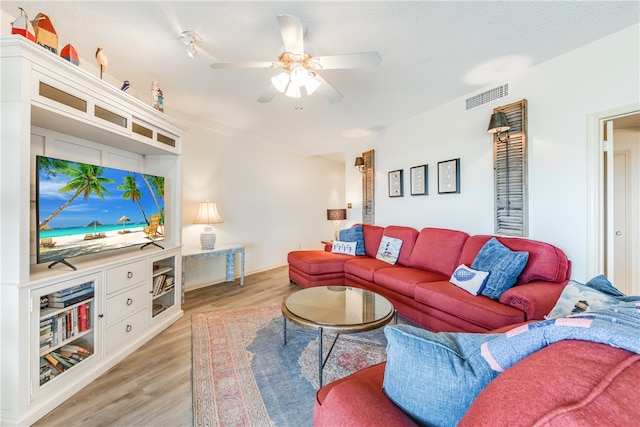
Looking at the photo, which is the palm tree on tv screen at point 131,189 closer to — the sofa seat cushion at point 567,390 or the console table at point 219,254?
the console table at point 219,254

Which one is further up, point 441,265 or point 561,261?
point 561,261

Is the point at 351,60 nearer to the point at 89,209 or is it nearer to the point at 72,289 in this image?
the point at 89,209

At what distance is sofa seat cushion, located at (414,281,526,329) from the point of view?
1844 mm

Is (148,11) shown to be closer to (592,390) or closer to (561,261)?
(592,390)

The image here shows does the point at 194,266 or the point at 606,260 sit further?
the point at 194,266

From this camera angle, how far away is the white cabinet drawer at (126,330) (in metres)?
1.98

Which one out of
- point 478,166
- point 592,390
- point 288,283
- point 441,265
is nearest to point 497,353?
point 592,390

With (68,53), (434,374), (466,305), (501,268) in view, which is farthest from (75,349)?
(501,268)

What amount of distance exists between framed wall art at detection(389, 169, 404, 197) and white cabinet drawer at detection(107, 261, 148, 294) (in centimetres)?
335

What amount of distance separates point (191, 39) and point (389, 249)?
304cm

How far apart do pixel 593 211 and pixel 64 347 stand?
416 centimetres

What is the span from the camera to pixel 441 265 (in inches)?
113

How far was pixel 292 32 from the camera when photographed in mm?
1616

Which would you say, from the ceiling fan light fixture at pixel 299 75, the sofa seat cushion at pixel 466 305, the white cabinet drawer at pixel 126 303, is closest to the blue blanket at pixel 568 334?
the sofa seat cushion at pixel 466 305
